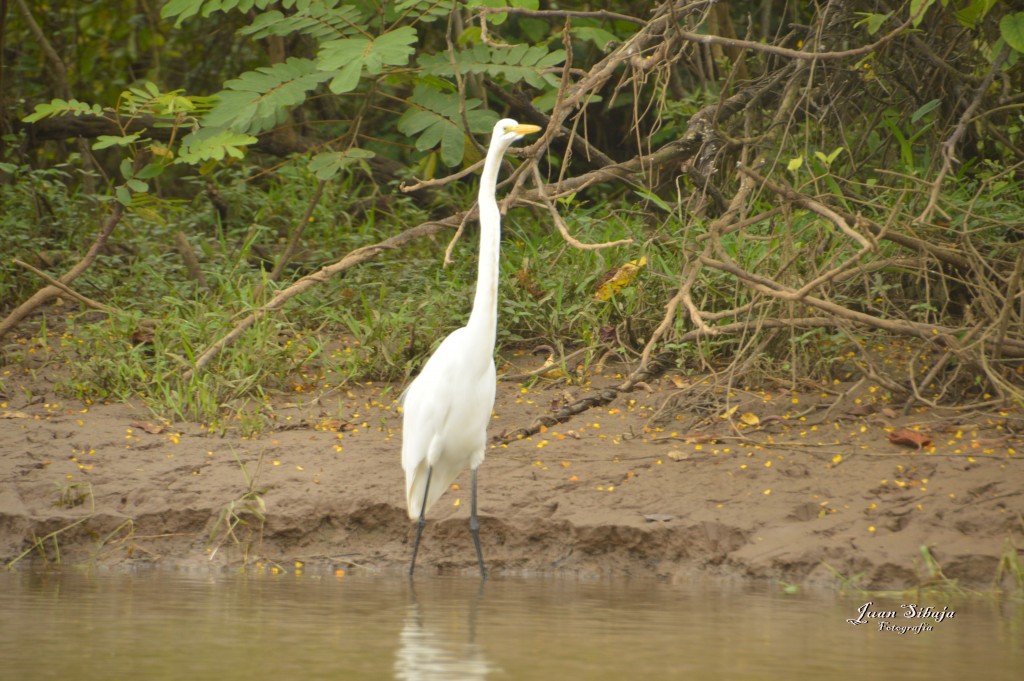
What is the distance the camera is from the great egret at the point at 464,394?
5.28 metres

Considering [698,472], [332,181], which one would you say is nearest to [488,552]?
[698,472]

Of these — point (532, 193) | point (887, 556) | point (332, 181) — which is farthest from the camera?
point (332, 181)

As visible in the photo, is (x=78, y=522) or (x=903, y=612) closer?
(x=903, y=612)

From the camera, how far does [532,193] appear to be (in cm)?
648

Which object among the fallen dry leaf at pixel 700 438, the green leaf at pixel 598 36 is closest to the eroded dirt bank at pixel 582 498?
the fallen dry leaf at pixel 700 438

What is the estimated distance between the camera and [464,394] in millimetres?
5387

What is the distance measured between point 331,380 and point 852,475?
3086mm

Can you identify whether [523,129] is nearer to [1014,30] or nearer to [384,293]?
[1014,30]

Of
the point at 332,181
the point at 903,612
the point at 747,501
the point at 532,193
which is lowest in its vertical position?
the point at 903,612

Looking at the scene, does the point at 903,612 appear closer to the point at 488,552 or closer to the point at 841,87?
the point at 488,552

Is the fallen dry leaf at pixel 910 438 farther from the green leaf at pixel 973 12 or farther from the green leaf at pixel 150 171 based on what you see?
the green leaf at pixel 150 171

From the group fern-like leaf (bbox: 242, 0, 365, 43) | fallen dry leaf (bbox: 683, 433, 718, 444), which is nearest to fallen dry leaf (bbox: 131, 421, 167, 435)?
fern-like leaf (bbox: 242, 0, 365, 43)

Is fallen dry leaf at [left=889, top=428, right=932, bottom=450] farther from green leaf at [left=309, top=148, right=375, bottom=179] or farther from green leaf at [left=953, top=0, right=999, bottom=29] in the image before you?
green leaf at [left=309, top=148, right=375, bottom=179]

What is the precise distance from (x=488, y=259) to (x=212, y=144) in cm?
236
